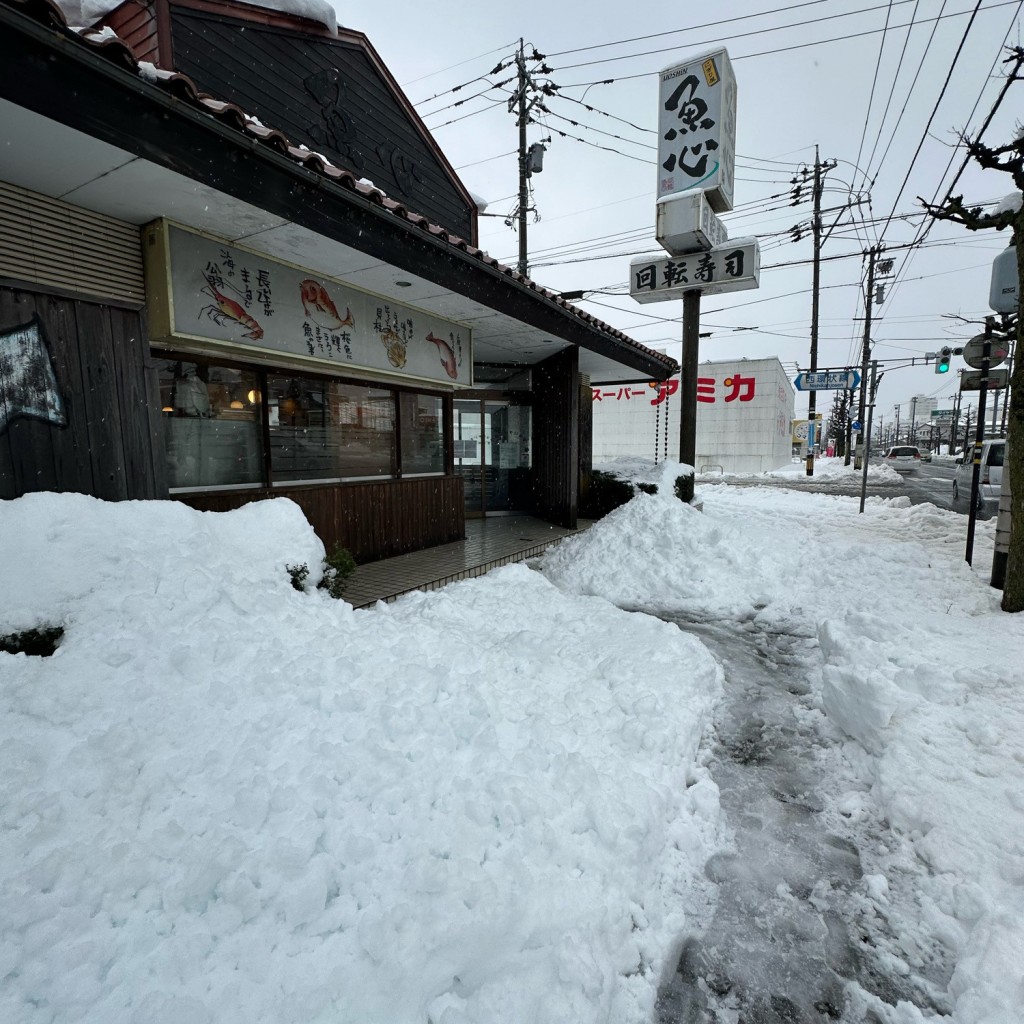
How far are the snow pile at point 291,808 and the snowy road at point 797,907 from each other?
0.57ft

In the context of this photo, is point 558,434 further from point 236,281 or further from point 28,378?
point 28,378

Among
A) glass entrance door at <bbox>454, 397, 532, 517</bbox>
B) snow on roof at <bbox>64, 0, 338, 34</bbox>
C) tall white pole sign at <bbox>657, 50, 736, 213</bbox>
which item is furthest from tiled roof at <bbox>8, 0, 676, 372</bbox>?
tall white pole sign at <bbox>657, 50, 736, 213</bbox>

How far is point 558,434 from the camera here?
35.8 ft

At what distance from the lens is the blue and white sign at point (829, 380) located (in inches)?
793

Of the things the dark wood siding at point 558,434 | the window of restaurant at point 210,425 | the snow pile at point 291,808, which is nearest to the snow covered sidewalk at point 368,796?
the snow pile at point 291,808

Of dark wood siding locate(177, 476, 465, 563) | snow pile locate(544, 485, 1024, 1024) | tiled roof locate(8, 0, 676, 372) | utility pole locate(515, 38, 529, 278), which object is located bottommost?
snow pile locate(544, 485, 1024, 1024)

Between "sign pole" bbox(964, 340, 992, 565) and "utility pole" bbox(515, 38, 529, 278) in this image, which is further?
"utility pole" bbox(515, 38, 529, 278)

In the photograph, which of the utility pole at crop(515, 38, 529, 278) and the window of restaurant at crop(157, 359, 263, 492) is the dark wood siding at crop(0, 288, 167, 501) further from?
the utility pole at crop(515, 38, 529, 278)

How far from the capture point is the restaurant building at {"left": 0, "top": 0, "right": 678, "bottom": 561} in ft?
10.9

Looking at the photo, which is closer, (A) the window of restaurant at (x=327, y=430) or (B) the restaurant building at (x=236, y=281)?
(B) the restaurant building at (x=236, y=281)

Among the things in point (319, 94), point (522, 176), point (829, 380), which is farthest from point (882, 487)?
point (319, 94)

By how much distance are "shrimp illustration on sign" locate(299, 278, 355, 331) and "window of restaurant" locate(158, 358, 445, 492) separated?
3.02 feet

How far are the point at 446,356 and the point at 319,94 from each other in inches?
151

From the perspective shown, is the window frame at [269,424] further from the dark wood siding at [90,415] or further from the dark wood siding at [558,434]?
the dark wood siding at [558,434]
